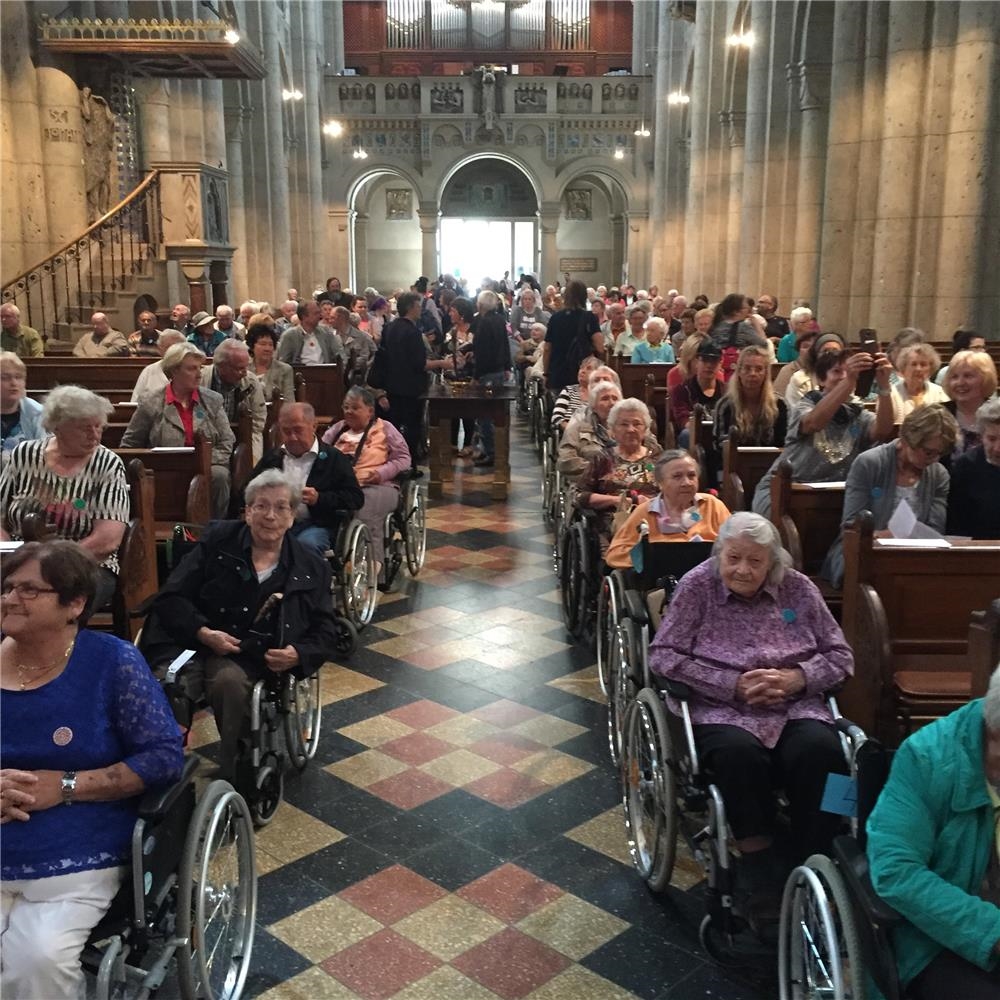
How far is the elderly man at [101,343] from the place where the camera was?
9.73 m

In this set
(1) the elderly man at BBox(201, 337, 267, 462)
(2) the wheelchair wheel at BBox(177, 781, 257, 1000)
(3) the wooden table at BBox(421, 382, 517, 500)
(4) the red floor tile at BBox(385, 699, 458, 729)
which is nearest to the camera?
(2) the wheelchair wheel at BBox(177, 781, 257, 1000)

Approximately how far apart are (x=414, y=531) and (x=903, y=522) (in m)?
3.76

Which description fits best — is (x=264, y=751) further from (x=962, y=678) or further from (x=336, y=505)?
(x=962, y=678)

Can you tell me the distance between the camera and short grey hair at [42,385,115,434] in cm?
394

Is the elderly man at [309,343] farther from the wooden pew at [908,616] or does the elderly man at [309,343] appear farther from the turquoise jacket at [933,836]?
the turquoise jacket at [933,836]

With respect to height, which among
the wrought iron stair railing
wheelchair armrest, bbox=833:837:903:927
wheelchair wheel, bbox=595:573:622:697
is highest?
the wrought iron stair railing

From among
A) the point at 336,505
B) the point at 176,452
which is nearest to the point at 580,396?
the point at 336,505

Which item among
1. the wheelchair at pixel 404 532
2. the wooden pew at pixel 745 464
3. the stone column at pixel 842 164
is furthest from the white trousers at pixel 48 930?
the stone column at pixel 842 164

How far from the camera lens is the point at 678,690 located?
318 centimetres

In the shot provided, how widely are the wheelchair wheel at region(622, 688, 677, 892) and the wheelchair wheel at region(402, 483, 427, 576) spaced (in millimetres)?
3271

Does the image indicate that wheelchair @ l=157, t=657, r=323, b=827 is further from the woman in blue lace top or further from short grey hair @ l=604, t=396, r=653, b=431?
short grey hair @ l=604, t=396, r=653, b=431

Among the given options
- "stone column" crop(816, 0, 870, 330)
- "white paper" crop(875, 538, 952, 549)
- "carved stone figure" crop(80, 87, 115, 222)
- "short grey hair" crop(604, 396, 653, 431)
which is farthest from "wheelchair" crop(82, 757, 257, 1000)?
"carved stone figure" crop(80, 87, 115, 222)

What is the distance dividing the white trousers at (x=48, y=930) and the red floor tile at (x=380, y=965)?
90cm

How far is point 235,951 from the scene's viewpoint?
296cm
